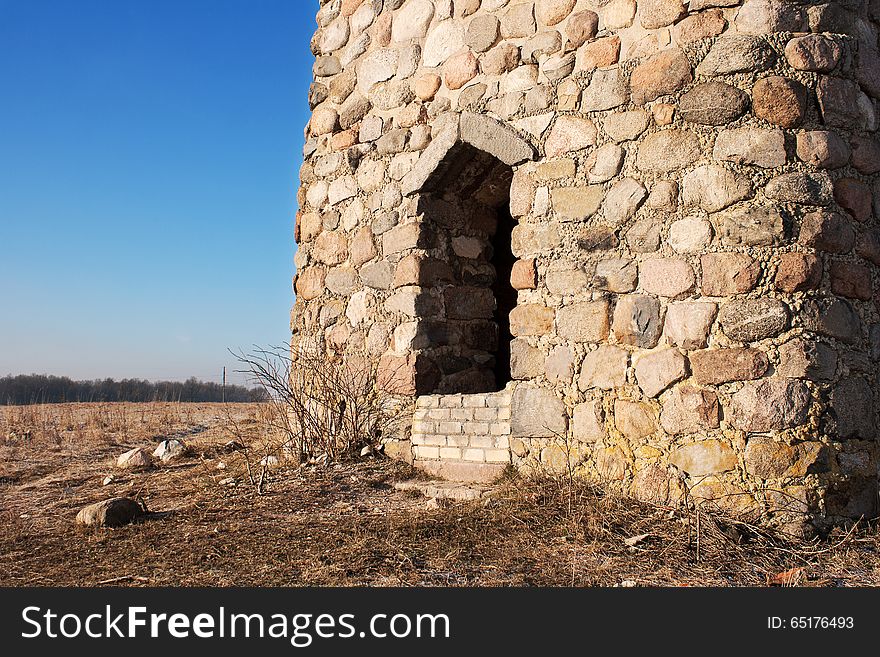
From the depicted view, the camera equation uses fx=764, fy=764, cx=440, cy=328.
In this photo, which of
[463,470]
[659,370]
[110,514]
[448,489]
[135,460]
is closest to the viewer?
[659,370]

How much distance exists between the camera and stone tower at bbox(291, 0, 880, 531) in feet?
12.2

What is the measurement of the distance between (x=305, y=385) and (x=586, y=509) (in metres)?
2.58

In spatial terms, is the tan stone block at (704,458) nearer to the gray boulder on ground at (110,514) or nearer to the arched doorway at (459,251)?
the arched doorway at (459,251)

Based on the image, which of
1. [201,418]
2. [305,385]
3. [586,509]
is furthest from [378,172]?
[201,418]

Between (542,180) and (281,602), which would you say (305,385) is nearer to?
(542,180)

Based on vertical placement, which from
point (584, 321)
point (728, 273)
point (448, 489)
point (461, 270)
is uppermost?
point (461, 270)

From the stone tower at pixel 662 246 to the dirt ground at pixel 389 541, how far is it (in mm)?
288

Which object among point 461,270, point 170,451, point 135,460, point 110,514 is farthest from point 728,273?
point 170,451

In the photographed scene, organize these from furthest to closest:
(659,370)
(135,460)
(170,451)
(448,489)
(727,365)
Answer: (170,451)
(135,460)
(448,489)
(659,370)
(727,365)

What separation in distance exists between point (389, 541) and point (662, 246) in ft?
6.71

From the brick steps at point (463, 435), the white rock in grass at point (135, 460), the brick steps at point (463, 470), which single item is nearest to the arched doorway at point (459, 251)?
the brick steps at point (463, 435)

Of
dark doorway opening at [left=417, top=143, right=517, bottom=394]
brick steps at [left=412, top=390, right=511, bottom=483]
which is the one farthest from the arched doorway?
brick steps at [left=412, top=390, right=511, bottom=483]

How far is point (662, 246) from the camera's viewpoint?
4.01 metres

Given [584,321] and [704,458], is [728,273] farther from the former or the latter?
[704,458]
